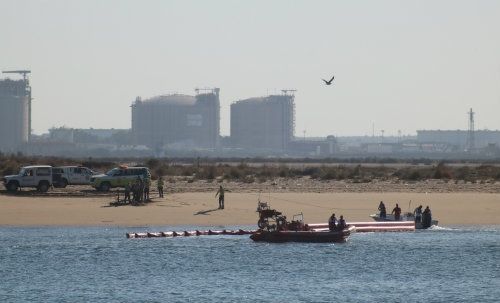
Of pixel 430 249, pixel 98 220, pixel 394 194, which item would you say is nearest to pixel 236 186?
pixel 394 194

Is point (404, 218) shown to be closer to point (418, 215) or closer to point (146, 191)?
point (418, 215)

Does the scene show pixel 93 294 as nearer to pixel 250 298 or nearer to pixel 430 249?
pixel 250 298

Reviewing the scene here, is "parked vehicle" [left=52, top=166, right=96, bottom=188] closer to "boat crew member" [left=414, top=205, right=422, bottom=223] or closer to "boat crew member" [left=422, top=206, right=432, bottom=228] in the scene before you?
"boat crew member" [left=414, top=205, right=422, bottom=223]

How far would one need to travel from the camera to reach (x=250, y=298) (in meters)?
37.5

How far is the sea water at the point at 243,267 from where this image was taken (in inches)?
1511

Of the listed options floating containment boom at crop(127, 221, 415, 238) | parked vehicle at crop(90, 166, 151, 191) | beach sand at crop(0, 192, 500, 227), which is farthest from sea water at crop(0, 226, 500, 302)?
parked vehicle at crop(90, 166, 151, 191)

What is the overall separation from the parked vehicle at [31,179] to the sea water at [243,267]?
1228cm

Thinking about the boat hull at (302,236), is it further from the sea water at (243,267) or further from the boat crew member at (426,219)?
the boat crew member at (426,219)

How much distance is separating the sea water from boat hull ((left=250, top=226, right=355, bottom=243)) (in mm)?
312

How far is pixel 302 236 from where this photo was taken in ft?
169

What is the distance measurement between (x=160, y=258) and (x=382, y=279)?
30.8 ft

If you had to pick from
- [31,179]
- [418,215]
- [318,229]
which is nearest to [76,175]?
[31,179]

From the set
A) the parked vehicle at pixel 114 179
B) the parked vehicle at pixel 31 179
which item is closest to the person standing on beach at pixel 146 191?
the parked vehicle at pixel 114 179

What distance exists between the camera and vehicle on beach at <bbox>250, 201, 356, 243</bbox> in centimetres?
5112
